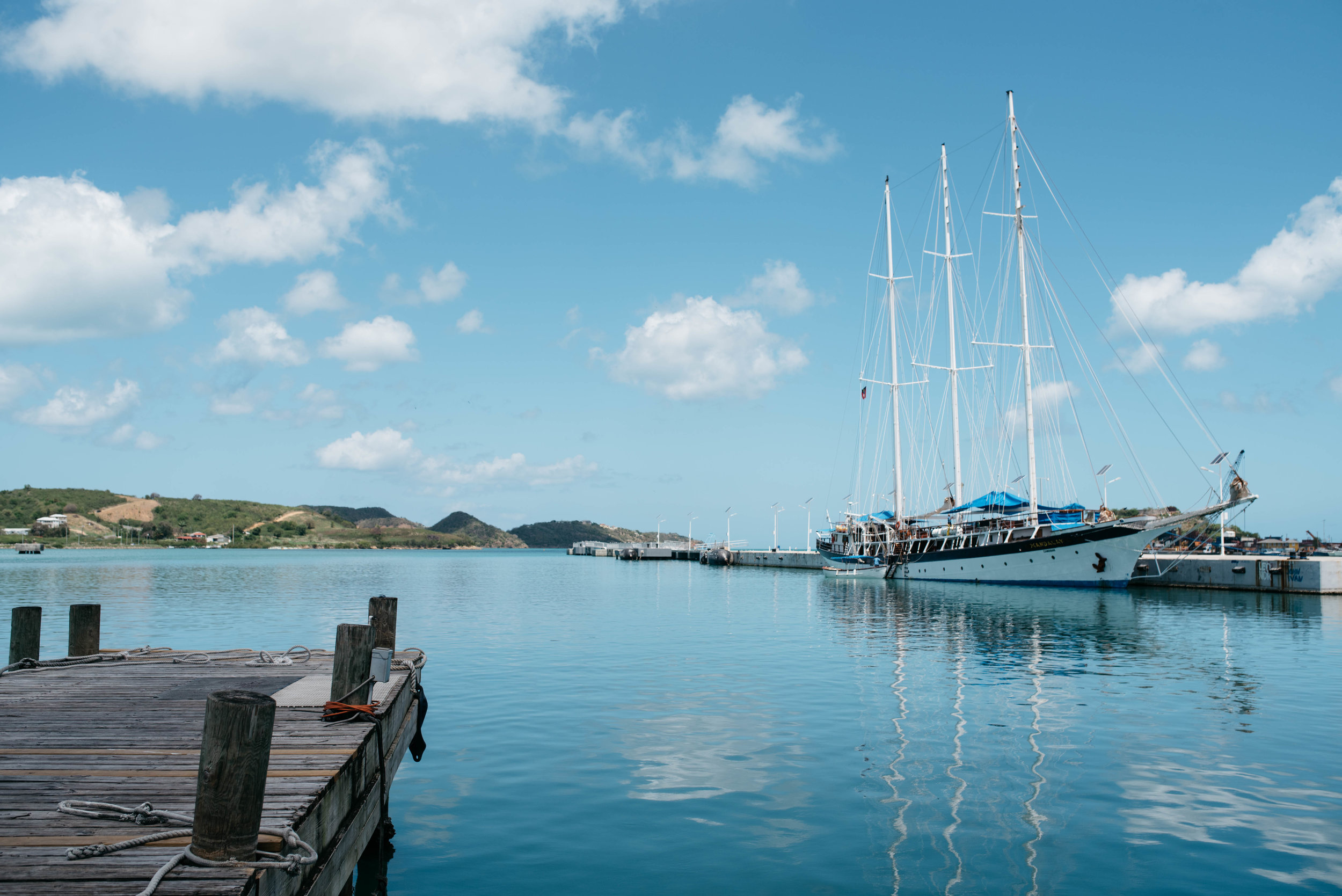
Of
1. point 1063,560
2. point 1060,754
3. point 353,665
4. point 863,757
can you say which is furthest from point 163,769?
point 1063,560

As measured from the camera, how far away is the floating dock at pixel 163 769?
588 cm

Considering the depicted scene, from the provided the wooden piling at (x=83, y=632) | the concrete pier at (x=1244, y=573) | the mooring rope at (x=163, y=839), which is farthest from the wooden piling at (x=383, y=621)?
the concrete pier at (x=1244, y=573)

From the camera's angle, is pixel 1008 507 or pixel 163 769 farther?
pixel 1008 507

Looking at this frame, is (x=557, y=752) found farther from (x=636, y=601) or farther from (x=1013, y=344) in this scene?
(x=1013, y=344)

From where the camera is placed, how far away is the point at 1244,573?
201 feet

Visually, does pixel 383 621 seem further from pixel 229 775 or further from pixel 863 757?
pixel 229 775

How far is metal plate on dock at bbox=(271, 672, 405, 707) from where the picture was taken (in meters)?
11.9

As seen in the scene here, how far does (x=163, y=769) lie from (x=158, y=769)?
61 mm

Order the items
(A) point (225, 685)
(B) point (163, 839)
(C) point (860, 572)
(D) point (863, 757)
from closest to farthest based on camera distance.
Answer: (B) point (163, 839) → (A) point (225, 685) → (D) point (863, 757) → (C) point (860, 572)

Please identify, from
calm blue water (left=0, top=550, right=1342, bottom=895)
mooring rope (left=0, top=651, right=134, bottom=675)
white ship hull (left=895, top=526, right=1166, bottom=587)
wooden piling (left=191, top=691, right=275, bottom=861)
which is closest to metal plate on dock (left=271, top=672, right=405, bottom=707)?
calm blue water (left=0, top=550, right=1342, bottom=895)

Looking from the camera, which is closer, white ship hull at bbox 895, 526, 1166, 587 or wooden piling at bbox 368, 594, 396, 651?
wooden piling at bbox 368, 594, 396, 651

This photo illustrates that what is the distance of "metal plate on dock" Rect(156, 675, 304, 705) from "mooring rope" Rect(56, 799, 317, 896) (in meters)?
5.96

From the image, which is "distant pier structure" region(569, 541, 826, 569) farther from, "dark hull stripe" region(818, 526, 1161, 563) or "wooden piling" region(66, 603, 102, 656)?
"wooden piling" region(66, 603, 102, 656)

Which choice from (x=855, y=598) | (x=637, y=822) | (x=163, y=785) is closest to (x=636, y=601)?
(x=855, y=598)
